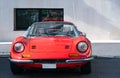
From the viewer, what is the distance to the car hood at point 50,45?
25.4 ft

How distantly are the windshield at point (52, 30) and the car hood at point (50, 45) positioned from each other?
Answer: 584 mm

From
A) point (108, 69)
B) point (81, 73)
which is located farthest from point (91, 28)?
point (81, 73)

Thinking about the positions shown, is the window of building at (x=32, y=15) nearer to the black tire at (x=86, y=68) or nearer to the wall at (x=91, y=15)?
the wall at (x=91, y=15)

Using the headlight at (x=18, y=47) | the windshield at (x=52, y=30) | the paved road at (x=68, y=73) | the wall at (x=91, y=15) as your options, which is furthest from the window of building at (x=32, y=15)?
the headlight at (x=18, y=47)

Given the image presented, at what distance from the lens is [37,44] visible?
792 centimetres

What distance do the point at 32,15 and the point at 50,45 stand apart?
20.3 ft

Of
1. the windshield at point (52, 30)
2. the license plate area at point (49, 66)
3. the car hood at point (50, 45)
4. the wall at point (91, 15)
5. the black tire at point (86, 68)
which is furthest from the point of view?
the wall at point (91, 15)

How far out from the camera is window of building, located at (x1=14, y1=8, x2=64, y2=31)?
1370cm

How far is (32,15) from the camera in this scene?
1388 cm

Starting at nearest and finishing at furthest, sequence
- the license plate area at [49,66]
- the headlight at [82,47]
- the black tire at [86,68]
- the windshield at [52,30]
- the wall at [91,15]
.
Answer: the license plate area at [49,66], the headlight at [82,47], the black tire at [86,68], the windshield at [52,30], the wall at [91,15]

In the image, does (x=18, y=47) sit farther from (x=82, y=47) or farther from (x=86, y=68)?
(x=86, y=68)

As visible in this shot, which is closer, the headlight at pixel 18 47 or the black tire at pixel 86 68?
the headlight at pixel 18 47

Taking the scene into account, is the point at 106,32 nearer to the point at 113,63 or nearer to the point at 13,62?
the point at 113,63

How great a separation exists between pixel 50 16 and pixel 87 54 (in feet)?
20.3
